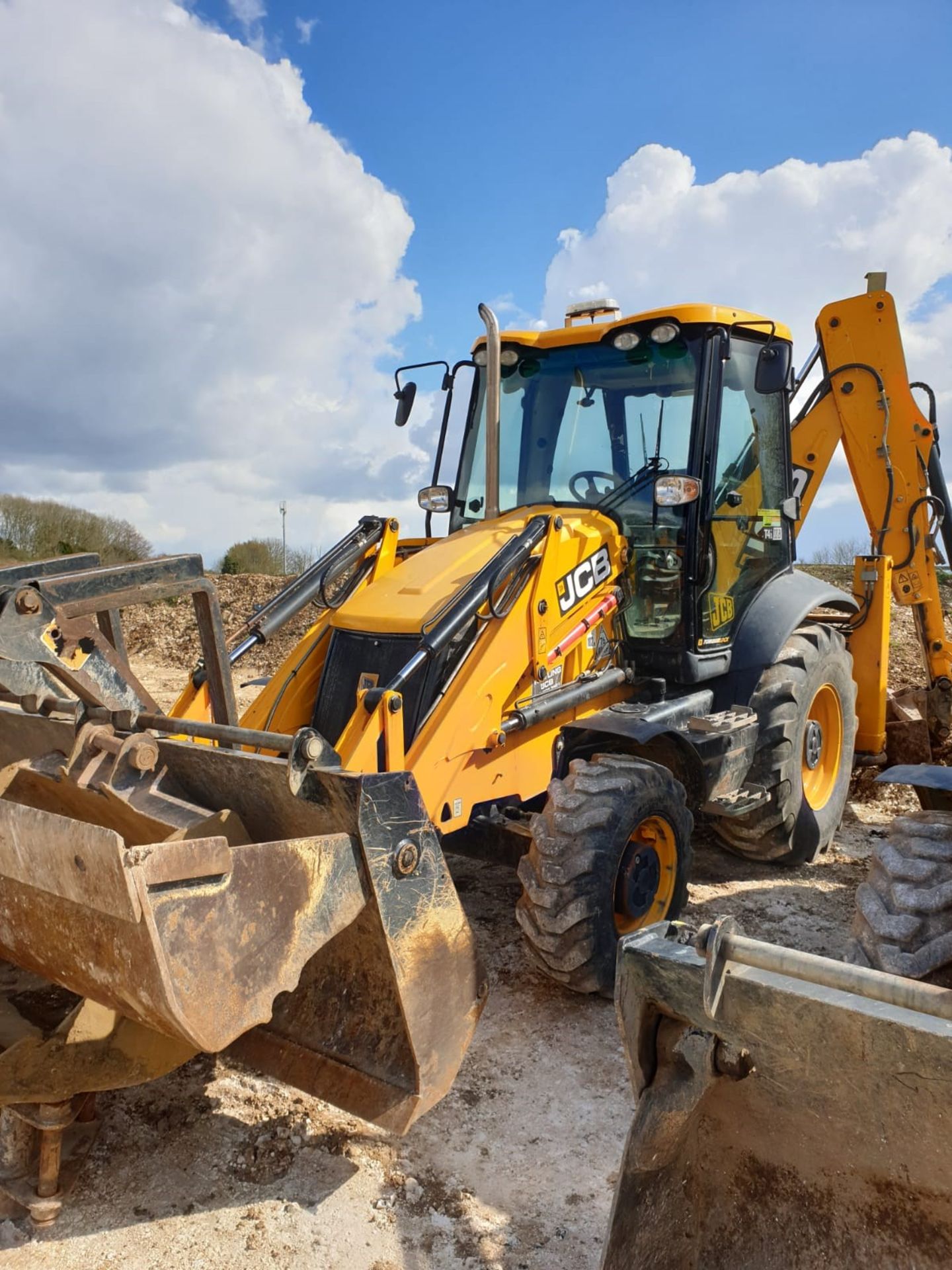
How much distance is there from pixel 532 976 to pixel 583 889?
2.50ft

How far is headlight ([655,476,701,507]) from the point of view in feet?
14.9

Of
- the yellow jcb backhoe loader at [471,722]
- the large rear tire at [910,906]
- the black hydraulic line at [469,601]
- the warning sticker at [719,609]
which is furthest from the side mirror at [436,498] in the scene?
the large rear tire at [910,906]

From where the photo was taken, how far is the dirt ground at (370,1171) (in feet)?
8.89

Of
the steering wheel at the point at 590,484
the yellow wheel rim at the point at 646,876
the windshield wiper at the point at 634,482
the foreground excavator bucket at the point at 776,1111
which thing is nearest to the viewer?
the foreground excavator bucket at the point at 776,1111

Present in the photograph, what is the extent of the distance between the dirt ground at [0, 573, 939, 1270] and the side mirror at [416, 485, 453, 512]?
2634 millimetres

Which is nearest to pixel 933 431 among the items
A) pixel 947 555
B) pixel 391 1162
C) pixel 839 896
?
pixel 947 555

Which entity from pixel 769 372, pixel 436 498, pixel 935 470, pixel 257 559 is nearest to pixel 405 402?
pixel 436 498

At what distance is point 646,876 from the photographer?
13.6 feet

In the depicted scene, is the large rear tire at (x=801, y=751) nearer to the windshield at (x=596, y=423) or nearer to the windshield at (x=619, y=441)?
the windshield at (x=619, y=441)

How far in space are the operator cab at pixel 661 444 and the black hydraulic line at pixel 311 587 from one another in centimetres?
60

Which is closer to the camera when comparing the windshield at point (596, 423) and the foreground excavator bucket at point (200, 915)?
the foreground excavator bucket at point (200, 915)

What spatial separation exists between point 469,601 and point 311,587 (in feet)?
4.03

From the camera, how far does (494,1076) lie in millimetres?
3584

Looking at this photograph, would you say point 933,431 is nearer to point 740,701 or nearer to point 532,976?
point 740,701
